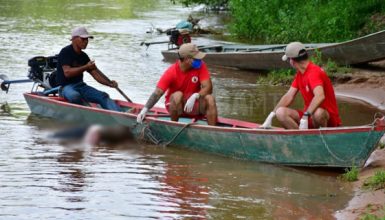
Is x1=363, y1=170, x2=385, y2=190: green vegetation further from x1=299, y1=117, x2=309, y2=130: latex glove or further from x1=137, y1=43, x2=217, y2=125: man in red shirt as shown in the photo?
x1=137, y1=43, x2=217, y2=125: man in red shirt

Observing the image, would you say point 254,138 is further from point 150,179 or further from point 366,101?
point 366,101

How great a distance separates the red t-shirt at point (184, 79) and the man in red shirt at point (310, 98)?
1.39m

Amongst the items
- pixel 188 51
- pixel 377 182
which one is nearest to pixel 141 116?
pixel 188 51

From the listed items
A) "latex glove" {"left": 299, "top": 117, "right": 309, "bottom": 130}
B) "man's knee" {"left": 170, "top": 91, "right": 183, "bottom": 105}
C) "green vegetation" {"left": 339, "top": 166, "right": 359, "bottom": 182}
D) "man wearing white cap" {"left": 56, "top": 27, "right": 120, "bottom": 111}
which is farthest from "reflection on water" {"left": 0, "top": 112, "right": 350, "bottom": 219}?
"man wearing white cap" {"left": 56, "top": 27, "right": 120, "bottom": 111}

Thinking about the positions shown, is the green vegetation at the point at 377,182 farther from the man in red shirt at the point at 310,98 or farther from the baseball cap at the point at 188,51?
the baseball cap at the point at 188,51

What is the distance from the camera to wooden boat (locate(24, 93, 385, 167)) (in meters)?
8.89

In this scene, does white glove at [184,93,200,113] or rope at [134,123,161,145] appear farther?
rope at [134,123,161,145]

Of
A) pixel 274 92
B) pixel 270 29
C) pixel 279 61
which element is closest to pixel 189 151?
pixel 274 92

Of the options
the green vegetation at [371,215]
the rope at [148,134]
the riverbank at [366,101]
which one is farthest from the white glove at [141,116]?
the green vegetation at [371,215]

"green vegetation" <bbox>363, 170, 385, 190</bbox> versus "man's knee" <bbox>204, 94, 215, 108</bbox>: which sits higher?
"man's knee" <bbox>204, 94, 215, 108</bbox>

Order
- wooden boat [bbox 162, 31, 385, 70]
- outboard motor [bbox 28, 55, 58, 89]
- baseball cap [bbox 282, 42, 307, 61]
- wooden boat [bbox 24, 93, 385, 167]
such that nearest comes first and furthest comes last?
wooden boat [bbox 24, 93, 385, 167] < baseball cap [bbox 282, 42, 307, 61] < outboard motor [bbox 28, 55, 58, 89] < wooden boat [bbox 162, 31, 385, 70]

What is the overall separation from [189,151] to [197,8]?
2940 centimetres

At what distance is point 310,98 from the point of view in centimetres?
944

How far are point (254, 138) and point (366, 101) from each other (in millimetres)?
5210
